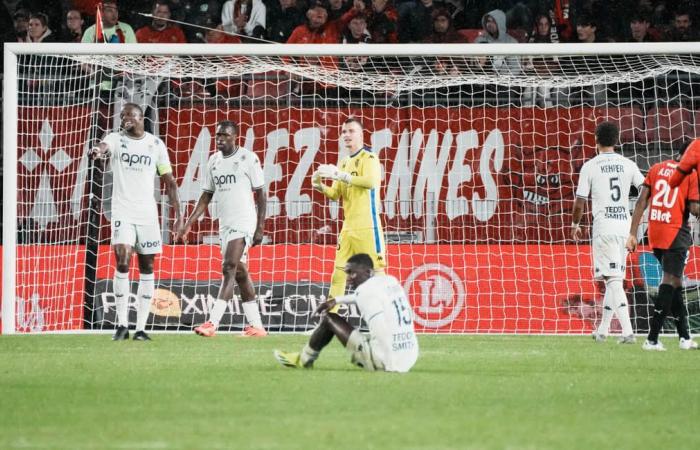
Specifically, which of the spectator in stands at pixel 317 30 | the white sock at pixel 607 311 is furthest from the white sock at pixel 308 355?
the spectator in stands at pixel 317 30

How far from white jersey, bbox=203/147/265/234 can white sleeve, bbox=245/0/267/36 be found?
20.6ft

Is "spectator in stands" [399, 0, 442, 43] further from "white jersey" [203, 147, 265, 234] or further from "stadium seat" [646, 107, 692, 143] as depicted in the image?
"white jersey" [203, 147, 265, 234]

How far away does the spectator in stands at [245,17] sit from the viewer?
20.0m

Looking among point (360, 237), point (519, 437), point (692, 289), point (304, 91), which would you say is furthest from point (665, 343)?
point (519, 437)

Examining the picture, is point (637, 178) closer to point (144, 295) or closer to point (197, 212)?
point (197, 212)

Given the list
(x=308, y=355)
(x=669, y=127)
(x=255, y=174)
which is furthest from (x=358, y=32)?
(x=308, y=355)

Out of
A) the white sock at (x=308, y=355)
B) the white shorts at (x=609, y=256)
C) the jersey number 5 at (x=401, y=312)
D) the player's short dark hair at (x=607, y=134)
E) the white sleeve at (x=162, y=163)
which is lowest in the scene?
the white sock at (x=308, y=355)

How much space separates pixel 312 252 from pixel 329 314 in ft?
22.9

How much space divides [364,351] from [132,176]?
4.97 meters

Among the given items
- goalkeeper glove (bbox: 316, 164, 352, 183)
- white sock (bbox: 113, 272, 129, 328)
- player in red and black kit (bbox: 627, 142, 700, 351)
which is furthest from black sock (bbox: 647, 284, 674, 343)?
white sock (bbox: 113, 272, 129, 328)

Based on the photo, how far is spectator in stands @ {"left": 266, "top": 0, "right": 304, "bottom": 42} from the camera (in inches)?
783

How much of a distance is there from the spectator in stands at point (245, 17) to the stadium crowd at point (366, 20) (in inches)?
0.6

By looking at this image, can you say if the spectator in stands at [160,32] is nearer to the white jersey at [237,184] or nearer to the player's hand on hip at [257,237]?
the white jersey at [237,184]

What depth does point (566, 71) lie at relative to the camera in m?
17.5
